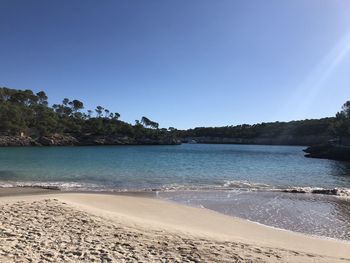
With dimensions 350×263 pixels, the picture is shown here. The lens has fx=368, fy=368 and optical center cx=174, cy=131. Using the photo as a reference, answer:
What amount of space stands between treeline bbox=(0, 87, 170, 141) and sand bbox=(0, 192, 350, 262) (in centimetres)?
12075

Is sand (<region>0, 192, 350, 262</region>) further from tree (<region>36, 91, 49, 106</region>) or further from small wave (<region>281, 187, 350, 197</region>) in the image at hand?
tree (<region>36, 91, 49, 106</region>)

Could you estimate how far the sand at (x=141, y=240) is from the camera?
824 cm

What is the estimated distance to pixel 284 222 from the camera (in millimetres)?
15016

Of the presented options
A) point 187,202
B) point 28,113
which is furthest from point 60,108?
point 187,202

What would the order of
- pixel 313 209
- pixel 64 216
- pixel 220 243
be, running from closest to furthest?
pixel 220 243
pixel 64 216
pixel 313 209

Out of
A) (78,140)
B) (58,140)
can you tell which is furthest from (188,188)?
(78,140)

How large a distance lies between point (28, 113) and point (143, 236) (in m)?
141

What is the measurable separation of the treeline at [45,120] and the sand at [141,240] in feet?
396

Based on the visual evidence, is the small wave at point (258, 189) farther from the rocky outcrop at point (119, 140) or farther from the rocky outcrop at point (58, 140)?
the rocky outcrop at point (119, 140)

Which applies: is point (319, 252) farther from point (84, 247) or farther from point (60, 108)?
point (60, 108)

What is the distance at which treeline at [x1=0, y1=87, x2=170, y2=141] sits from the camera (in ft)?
412

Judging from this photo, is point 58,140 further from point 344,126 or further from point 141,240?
point 141,240

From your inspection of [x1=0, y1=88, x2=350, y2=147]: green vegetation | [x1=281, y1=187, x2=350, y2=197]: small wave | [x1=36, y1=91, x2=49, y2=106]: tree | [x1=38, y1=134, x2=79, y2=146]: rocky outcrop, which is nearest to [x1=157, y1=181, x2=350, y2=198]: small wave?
[x1=281, y1=187, x2=350, y2=197]: small wave

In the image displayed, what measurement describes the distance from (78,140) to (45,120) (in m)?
14.3
